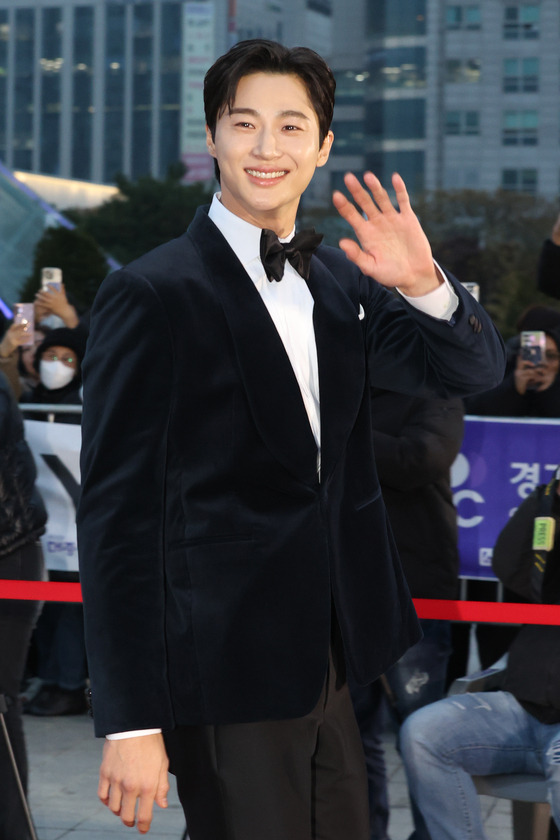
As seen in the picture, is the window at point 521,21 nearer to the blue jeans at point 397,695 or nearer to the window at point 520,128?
the window at point 520,128

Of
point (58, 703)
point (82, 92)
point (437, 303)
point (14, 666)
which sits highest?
point (82, 92)

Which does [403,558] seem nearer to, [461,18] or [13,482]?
[13,482]

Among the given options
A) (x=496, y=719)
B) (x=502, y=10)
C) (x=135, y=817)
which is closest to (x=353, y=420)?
(x=135, y=817)

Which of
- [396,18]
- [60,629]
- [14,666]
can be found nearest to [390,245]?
[14,666]

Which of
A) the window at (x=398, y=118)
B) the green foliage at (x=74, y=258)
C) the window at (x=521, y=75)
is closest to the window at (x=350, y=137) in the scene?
the window at (x=398, y=118)

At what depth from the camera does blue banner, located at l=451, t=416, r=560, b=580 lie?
5500mm

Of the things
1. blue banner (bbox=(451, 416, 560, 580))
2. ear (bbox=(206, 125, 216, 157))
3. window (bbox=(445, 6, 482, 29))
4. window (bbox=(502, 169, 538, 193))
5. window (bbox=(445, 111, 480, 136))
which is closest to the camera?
ear (bbox=(206, 125, 216, 157))

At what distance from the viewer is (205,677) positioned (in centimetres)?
215

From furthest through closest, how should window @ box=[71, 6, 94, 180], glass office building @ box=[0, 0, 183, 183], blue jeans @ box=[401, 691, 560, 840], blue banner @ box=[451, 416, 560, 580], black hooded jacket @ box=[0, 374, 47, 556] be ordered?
window @ box=[71, 6, 94, 180], glass office building @ box=[0, 0, 183, 183], blue banner @ box=[451, 416, 560, 580], black hooded jacket @ box=[0, 374, 47, 556], blue jeans @ box=[401, 691, 560, 840]

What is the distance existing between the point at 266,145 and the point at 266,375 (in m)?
0.41

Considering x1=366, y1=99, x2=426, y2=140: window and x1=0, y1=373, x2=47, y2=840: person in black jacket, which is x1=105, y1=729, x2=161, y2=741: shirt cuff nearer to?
x1=0, y1=373, x2=47, y2=840: person in black jacket

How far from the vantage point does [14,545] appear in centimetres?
399

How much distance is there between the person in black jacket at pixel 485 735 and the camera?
3303mm

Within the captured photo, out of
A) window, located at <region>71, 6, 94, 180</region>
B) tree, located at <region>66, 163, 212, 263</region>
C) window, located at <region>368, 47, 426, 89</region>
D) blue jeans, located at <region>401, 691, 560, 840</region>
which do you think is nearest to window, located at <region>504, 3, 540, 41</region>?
window, located at <region>368, 47, 426, 89</region>
